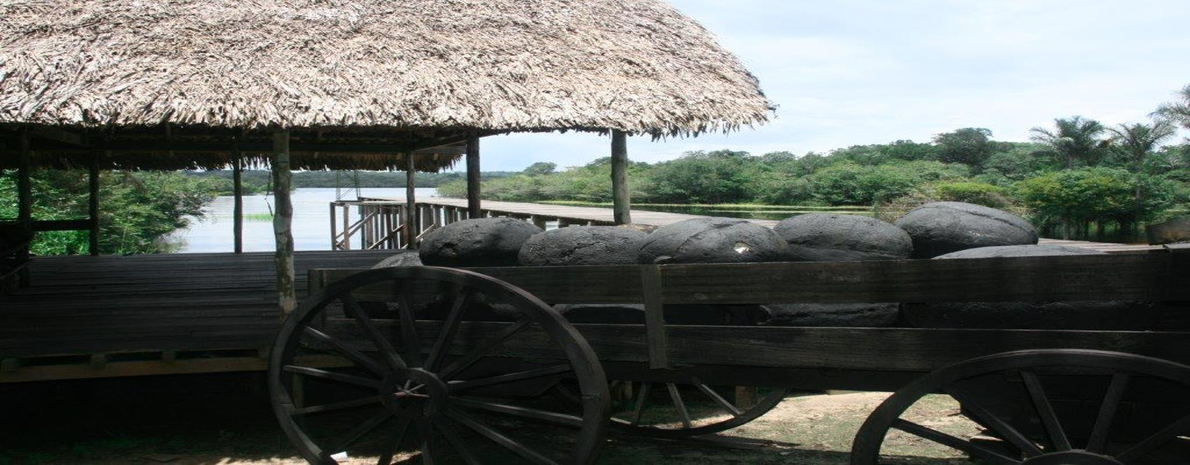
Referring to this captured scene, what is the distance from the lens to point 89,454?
5.54m

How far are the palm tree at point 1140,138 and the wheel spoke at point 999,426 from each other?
43.4 metres

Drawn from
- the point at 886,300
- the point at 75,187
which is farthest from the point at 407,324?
the point at 75,187

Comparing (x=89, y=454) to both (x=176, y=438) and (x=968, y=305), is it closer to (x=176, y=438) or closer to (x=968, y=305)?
(x=176, y=438)

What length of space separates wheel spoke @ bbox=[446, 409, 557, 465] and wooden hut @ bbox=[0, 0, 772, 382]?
229 cm

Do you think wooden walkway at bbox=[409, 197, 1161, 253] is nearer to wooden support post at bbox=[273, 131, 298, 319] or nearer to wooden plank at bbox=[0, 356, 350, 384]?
wooden support post at bbox=[273, 131, 298, 319]

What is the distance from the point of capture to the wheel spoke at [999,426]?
2998mm

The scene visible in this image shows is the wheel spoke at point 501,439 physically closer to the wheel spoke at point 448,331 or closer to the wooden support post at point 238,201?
the wheel spoke at point 448,331

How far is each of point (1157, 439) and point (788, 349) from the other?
1156 mm

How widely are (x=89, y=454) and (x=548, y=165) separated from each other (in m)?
43.7

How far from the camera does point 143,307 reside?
6914 millimetres

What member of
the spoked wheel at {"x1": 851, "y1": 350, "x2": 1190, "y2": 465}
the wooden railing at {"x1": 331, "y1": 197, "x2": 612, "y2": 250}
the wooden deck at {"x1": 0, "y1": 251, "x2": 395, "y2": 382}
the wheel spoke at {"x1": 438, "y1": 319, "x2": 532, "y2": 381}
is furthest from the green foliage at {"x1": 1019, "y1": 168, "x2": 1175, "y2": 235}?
the wheel spoke at {"x1": 438, "y1": 319, "x2": 532, "y2": 381}

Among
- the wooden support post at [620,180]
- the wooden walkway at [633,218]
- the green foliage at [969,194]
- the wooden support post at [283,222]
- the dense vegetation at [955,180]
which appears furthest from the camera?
the dense vegetation at [955,180]

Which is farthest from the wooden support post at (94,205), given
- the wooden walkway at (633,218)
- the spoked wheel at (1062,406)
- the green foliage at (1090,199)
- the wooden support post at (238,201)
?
the green foliage at (1090,199)

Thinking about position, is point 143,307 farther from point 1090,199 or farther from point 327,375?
point 1090,199
